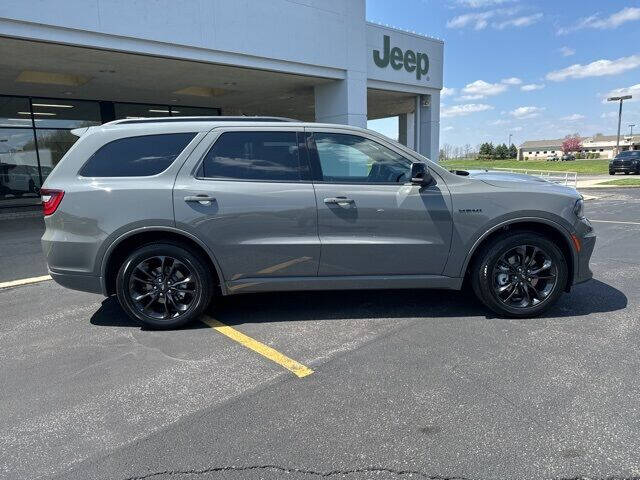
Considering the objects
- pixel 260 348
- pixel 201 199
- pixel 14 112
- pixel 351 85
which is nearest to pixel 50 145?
pixel 14 112

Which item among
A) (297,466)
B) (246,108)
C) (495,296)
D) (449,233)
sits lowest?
(297,466)

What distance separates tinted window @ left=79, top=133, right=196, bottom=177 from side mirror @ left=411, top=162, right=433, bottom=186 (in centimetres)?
203

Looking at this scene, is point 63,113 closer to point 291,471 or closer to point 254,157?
point 254,157

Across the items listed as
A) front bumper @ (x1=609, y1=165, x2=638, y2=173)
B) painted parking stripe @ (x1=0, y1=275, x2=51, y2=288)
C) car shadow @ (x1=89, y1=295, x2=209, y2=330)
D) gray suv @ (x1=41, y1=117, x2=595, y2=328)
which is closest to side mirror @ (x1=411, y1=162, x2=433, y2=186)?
gray suv @ (x1=41, y1=117, x2=595, y2=328)

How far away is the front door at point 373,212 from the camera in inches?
157

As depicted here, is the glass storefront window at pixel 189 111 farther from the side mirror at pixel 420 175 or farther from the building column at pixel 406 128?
the side mirror at pixel 420 175

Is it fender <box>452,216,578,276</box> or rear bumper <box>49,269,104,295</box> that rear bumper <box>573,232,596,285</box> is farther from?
rear bumper <box>49,269,104,295</box>

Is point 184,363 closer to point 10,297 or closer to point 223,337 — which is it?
point 223,337

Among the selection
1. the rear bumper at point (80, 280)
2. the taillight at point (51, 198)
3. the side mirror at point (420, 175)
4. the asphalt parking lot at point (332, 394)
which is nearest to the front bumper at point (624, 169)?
the asphalt parking lot at point (332, 394)

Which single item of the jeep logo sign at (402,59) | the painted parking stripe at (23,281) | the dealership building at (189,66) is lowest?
the painted parking stripe at (23,281)

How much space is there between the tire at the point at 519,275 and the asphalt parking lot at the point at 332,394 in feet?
0.59

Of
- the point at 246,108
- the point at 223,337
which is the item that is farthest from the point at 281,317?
the point at 246,108

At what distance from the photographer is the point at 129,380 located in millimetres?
3240

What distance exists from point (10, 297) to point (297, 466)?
475cm
